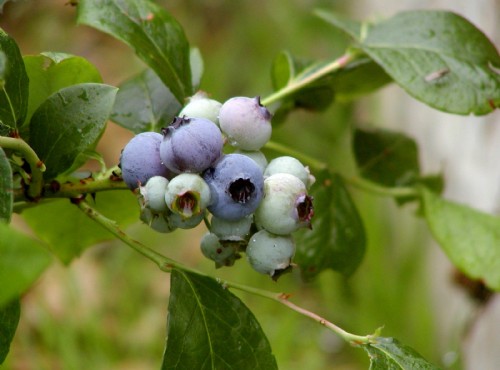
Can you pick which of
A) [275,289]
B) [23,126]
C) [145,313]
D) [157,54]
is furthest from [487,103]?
[145,313]

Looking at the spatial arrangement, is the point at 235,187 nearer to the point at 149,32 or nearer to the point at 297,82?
the point at 149,32

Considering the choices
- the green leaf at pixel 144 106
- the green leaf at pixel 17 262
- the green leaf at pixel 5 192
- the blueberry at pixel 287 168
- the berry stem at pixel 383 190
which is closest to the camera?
the green leaf at pixel 17 262

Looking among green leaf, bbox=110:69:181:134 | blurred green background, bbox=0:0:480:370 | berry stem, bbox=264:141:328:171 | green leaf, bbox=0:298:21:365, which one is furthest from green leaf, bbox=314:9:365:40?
blurred green background, bbox=0:0:480:370

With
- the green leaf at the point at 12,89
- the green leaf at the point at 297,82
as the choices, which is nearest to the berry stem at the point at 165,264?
the green leaf at the point at 12,89

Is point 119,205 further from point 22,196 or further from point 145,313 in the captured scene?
point 145,313

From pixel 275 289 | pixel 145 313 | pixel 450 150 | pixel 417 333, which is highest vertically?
pixel 450 150

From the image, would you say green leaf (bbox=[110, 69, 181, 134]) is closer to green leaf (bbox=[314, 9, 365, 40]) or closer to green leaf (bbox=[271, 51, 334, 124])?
green leaf (bbox=[271, 51, 334, 124])

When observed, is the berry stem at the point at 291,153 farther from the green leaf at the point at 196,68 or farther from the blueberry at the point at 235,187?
the blueberry at the point at 235,187
